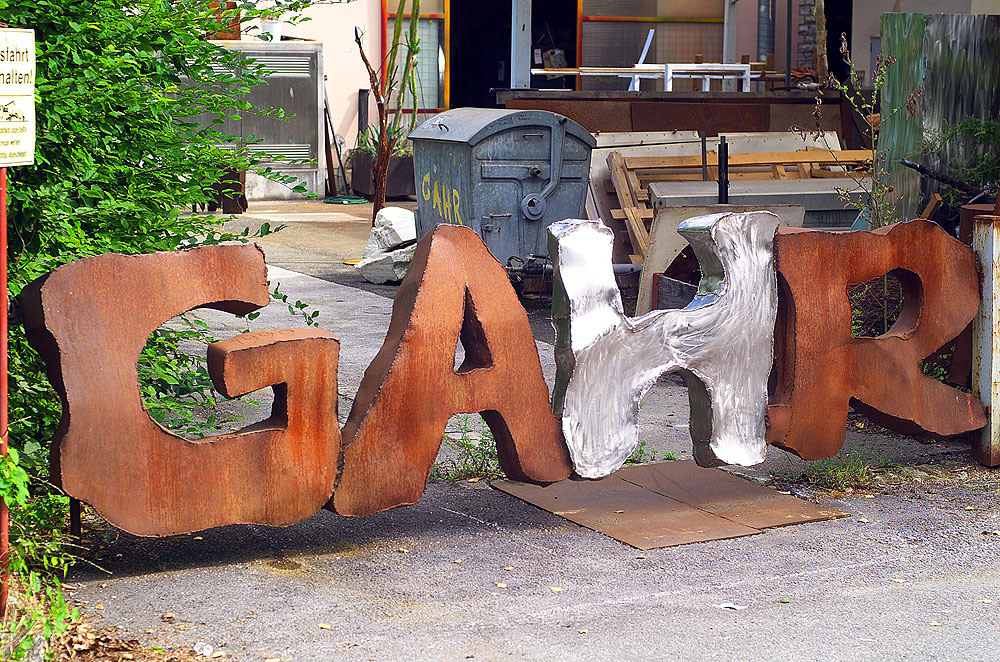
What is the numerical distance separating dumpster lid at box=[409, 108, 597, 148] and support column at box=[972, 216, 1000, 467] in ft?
16.7

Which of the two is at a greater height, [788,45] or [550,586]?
[788,45]

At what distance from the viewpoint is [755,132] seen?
12242 millimetres

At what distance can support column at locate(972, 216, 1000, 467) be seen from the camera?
541 cm

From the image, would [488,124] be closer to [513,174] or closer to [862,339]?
[513,174]

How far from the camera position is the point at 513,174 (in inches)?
400

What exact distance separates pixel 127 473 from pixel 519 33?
17.1 m

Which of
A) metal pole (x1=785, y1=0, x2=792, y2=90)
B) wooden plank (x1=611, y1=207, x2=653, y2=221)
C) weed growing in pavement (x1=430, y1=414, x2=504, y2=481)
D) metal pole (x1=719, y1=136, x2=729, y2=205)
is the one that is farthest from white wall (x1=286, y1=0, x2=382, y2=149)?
weed growing in pavement (x1=430, y1=414, x2=504, y2=481)

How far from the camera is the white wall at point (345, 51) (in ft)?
63.7

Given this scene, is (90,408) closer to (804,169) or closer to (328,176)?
(804,169)

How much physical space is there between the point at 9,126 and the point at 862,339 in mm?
3381

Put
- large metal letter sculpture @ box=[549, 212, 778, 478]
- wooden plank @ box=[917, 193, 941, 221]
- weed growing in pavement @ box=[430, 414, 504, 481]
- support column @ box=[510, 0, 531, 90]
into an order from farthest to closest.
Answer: support column @ box=[510, 0, 531, 90] → wooden plank @ box=[917, 193, 941, 221] → weed growing in pavement @ box=[430, 414, 504, 481] → large metal letter sculpture @ box=[549, 212, 778, 478]

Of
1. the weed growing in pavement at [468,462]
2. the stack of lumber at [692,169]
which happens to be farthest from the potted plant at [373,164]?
the weed growing in pavement at [468,462]

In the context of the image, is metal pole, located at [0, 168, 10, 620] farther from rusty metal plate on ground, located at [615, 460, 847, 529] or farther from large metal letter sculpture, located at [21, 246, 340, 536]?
rusty metal plate on ground, located at [615, 460, 847, 529]

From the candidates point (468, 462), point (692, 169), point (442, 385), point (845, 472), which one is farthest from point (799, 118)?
point (442, 385)
